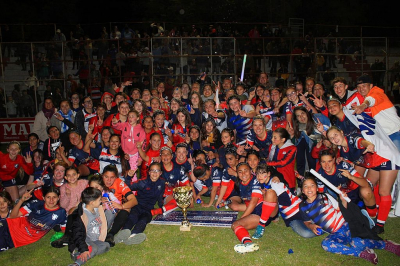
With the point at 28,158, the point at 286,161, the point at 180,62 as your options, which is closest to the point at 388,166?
the point at 286,161

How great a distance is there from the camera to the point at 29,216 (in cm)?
529

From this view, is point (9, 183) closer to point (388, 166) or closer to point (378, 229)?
point (378, 229)

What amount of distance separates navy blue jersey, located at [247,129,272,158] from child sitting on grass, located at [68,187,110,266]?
3164 millimetres

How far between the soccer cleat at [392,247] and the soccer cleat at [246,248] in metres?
1.55

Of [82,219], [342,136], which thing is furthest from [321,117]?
[82,219]

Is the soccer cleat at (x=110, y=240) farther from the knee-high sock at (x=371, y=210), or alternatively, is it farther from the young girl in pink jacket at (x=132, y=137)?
the knee-high sock at (x=371, y=210)

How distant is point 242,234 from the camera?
479 centimetres

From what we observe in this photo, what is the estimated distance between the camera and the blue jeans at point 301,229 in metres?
4.92

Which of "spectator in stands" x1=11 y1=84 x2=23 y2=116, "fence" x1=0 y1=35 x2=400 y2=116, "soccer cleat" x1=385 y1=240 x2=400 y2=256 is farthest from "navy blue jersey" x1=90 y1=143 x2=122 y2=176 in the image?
"spectator in stands" x1=11 y1=84 x2=23 y2=116

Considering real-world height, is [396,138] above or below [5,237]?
above

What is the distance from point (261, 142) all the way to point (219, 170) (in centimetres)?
103

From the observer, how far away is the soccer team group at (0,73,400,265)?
477cm

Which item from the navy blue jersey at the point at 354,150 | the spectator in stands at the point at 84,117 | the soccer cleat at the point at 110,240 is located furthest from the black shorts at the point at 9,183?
the navy blue jersey at the point at 354,150

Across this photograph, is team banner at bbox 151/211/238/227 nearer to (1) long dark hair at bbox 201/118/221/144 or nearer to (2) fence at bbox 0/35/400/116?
(1) long dark hair at bbox 201/118/221/144
